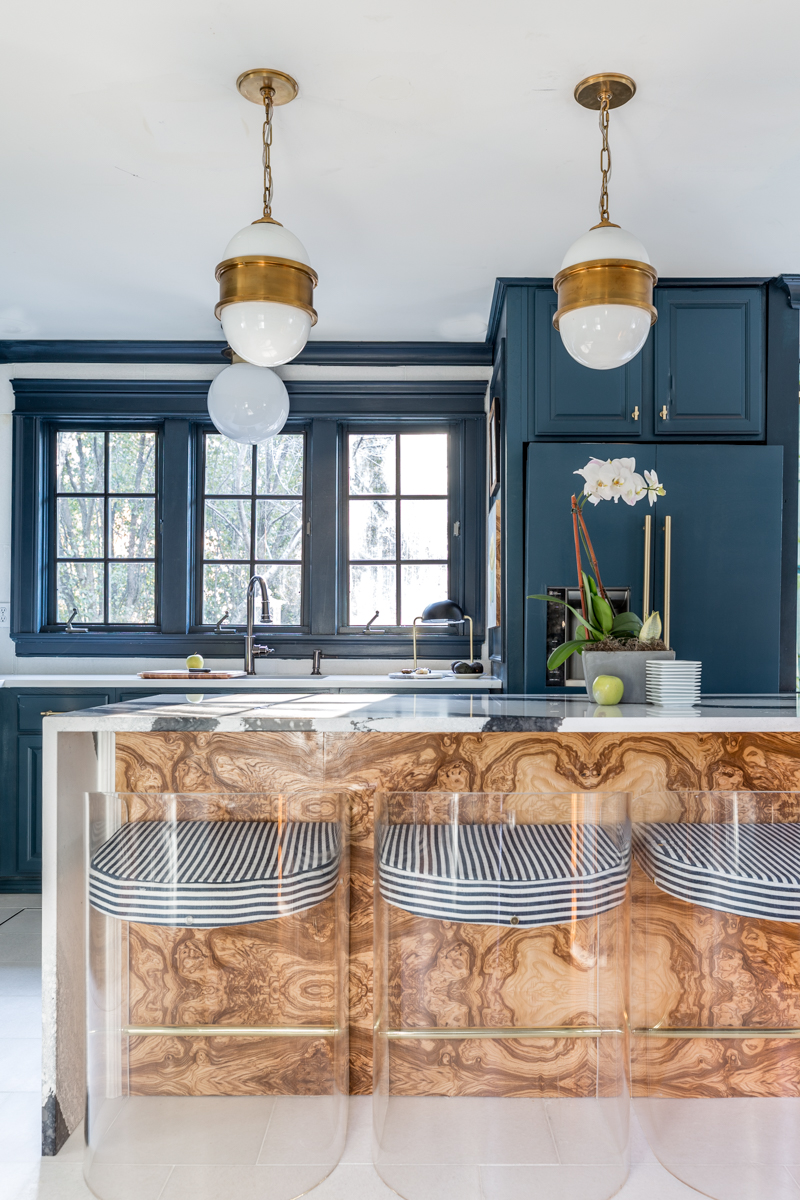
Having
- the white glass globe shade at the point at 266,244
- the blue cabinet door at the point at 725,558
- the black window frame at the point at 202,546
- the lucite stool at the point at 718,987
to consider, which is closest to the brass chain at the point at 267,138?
the white glass globe shade at the point at 266,244

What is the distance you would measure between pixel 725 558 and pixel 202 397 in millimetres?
2588

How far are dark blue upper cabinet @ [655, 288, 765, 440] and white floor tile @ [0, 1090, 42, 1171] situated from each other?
3030mm

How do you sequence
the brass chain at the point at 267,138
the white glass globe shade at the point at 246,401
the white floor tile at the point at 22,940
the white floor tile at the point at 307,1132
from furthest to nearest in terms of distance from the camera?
1. the white glass globe shade at the point at 246,401
2. the white floor tile at the point at 22,940
3. the brass chain at the point at 267,138
4. the white floor tile at the point at 307,1132

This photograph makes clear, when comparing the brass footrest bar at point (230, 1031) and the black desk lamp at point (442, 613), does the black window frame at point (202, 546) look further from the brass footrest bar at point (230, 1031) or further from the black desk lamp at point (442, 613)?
the brass footrest bar at point (230, 1031)

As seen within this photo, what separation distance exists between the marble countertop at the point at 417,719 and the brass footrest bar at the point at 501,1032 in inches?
26.5

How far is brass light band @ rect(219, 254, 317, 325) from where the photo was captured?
192 centimetres

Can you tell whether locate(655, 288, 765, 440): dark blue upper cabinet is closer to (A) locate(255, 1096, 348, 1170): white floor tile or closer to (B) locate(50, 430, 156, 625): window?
(B) locate(50, 430, 156, 625): window

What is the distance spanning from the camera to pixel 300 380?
13.6 feet

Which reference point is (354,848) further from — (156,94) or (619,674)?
(156,94)

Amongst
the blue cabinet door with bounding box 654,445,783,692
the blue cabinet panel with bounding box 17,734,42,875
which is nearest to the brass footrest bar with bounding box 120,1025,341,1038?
the blue cabinet panel with bounding box 17,734,42,875

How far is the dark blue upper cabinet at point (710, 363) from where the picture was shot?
11.0ft

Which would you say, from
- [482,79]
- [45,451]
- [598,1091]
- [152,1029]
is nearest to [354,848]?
[152,1029]

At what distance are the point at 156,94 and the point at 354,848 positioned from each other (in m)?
2.02

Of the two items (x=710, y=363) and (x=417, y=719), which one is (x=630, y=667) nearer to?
(x=417, y=719)
